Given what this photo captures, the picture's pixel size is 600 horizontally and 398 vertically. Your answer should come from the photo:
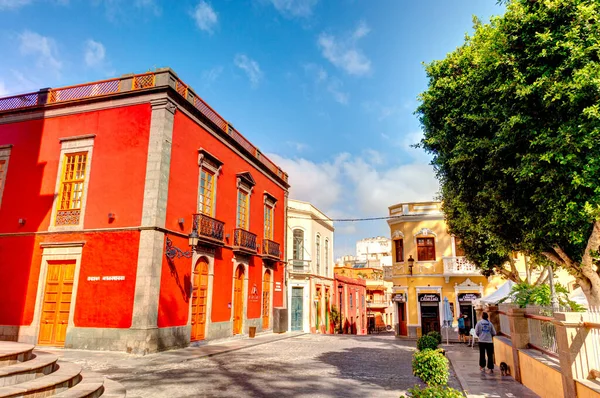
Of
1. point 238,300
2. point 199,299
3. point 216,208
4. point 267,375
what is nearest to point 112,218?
point 199,299

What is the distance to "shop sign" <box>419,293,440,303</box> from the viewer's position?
24972mm

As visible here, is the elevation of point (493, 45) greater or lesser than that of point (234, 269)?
greater

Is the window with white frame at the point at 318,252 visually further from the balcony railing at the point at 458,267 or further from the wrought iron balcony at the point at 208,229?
the wrought iron balcony at the point at 208,229

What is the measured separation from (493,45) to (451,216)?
8626 mm

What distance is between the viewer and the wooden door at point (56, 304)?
1321 centimetres

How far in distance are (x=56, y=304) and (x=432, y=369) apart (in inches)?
481

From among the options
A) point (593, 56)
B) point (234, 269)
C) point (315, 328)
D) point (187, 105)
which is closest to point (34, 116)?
point (187, 105)

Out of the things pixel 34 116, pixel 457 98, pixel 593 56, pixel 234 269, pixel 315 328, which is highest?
pixel 34 116

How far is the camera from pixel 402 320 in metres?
25.9

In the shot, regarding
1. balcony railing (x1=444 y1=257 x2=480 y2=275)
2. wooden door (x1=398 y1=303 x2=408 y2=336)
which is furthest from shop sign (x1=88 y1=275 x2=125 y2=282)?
balcony railing (x1=444 y1=257 x2=480 y2=275)

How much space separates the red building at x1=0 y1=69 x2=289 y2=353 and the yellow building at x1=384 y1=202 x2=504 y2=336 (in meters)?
13.2

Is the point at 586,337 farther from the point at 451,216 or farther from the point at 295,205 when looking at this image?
the point at 295,205

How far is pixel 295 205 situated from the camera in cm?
2917

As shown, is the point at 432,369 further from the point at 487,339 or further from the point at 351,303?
Result: the point at 351,303
